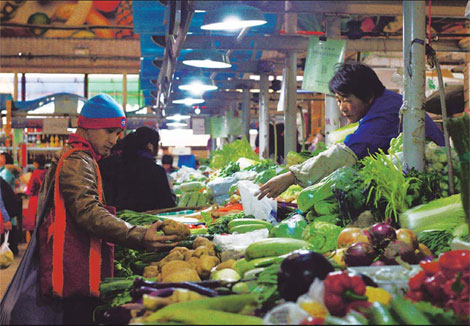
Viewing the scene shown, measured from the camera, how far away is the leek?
2933 millimetres

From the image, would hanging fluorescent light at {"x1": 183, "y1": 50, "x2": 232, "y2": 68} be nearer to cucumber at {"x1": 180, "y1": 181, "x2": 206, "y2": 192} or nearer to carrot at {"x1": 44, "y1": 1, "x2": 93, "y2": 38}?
cucumber at {"x1": 180, "y1": 181, "x2": 206, "y2": 192}

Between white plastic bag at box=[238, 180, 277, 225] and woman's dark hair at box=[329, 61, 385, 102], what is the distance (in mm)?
1003

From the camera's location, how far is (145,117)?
14.6 metres

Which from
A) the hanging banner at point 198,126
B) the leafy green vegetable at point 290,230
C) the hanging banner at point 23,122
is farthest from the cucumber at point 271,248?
the hanging banner at point 198,126

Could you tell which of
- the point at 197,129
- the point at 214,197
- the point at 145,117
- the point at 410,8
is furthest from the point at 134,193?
the point at 197,129

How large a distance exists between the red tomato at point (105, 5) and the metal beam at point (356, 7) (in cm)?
1453

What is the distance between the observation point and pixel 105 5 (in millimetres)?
18656

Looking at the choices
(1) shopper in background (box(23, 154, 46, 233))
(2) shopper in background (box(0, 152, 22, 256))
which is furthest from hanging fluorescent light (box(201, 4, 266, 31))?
(1) shopper in background (box(23, 154, 46, 233))

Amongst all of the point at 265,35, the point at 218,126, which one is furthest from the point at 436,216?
the point at 218,126

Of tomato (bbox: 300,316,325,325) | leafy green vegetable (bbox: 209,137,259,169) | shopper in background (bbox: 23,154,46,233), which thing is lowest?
shopper in background (bbox: 23,154,46,233)

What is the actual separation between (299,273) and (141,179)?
3.83 metres

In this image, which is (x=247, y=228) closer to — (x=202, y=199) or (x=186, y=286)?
(x=186, y=286)

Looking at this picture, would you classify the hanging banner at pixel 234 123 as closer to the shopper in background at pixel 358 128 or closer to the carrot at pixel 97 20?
the carrot at pixel 97 20

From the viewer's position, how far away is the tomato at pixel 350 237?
2.67 m
